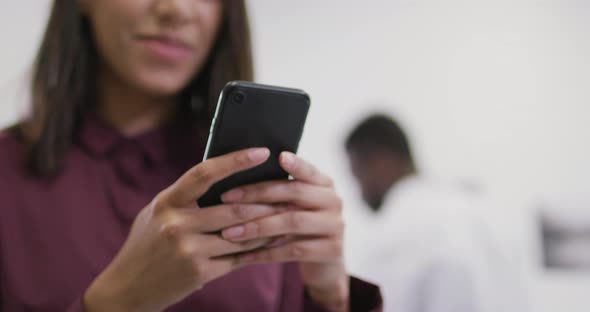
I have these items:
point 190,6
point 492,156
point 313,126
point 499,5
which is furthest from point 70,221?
point 499,5

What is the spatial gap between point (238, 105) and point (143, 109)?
0.73 ft

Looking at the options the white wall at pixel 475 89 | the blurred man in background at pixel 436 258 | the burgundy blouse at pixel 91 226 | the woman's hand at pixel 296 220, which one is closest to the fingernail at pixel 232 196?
the woman's hand at pixel 296 220

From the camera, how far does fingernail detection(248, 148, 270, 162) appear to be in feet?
1.13

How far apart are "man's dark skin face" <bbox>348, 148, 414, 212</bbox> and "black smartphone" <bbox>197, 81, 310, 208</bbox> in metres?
1.15

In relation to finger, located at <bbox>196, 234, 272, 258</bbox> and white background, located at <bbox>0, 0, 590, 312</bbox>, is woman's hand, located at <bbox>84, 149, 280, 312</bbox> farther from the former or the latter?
white background, located at <bbox>0, 0, 590, 312</bbox>

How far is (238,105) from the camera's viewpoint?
0.36 meters

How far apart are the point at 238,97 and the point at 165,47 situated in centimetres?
17

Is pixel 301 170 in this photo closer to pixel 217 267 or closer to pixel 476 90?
pixel 217 267

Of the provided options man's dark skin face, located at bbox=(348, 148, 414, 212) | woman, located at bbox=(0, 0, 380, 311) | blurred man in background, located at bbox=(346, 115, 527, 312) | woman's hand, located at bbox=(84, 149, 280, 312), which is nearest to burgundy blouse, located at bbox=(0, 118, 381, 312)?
woman, located at bbox=(0, 0, 380, 311)

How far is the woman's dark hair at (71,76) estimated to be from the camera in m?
0.52

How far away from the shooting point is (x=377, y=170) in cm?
155

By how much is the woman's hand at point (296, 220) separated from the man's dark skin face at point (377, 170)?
109cm

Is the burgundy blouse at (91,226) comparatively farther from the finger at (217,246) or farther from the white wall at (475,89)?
the white wall at (475,89)

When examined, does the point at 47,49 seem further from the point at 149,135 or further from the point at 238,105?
the point at 238,105
